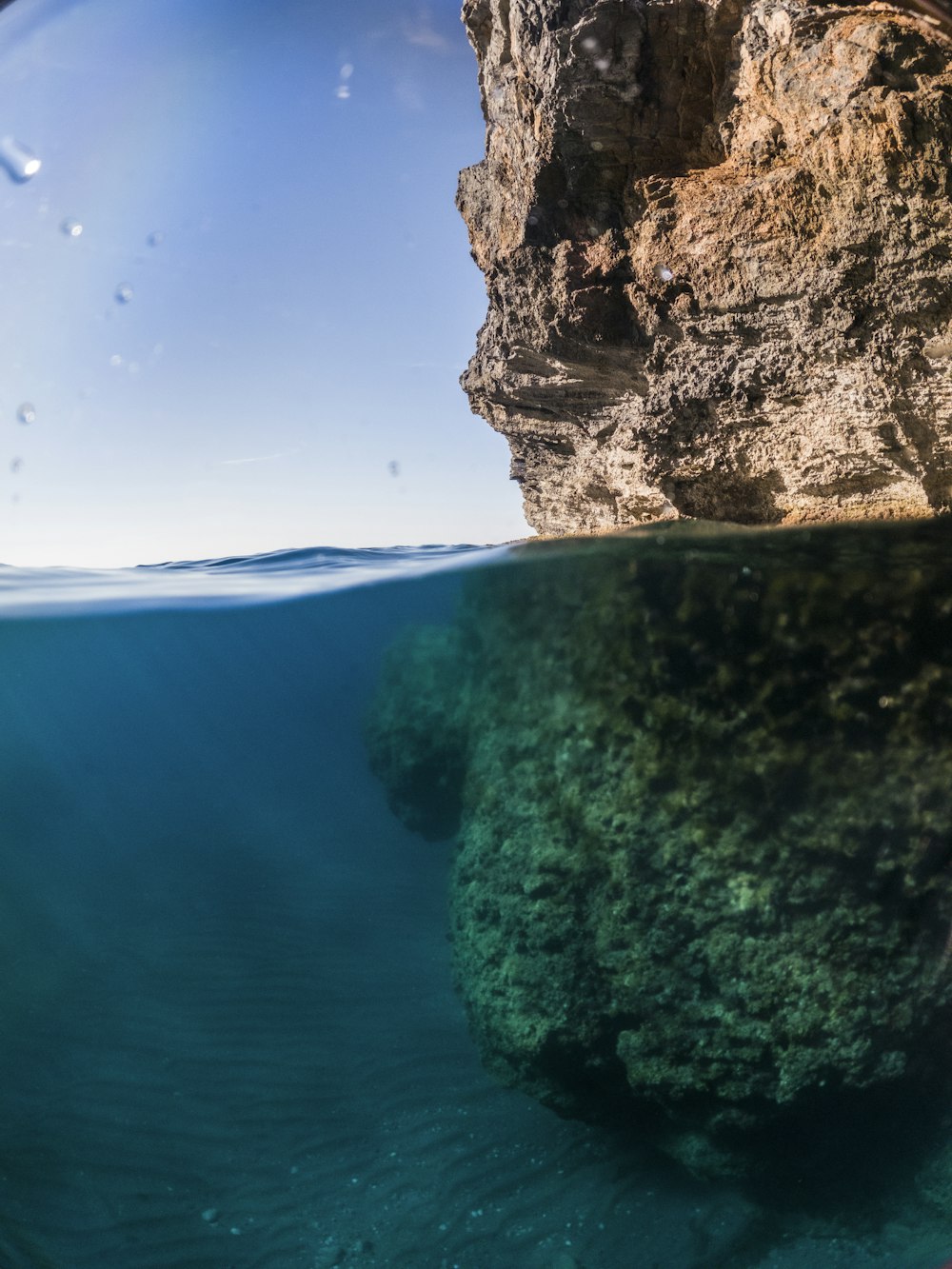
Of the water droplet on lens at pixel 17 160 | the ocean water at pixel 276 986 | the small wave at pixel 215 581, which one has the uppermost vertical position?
the water droplet on lens at pixel 17 160

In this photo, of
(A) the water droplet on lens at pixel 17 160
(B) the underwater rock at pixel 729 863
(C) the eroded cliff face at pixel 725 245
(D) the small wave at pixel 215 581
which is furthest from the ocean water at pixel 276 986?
(A) the water droplet on lens at pixel 17 160

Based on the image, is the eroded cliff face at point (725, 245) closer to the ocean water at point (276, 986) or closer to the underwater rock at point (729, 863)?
the ocean water at point (276, 986)

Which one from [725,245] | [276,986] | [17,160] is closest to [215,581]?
[276,986]

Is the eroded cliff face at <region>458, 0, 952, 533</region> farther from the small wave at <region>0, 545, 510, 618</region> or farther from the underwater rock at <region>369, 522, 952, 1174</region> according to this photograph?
the small wave at <region>0, 545, 510, 618</region>

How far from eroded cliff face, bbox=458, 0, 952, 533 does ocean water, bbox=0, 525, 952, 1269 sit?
0.63m

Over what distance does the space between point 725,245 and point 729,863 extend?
3.47 meters

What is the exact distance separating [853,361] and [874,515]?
40.1 inches

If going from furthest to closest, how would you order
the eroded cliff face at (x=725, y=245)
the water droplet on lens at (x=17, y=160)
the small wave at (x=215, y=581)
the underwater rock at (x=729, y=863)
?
1. the small wave at (x=215, y=581)
2. the eroded cliff face at (x=725, y=245)
3. the underwater rock at (x=729, y=863)
4. the water droplet on lens at (x=17, y=160)

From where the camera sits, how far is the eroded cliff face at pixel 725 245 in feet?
12.0

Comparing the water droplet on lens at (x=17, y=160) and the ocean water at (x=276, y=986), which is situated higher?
the water droplet on lens at (x=17, y=160)

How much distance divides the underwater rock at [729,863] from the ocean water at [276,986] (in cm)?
17

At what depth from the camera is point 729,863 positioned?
3.64 m

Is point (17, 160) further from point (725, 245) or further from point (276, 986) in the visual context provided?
point (276, 986)

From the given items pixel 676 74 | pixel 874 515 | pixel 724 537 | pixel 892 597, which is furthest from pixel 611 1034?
pixel 676 74
